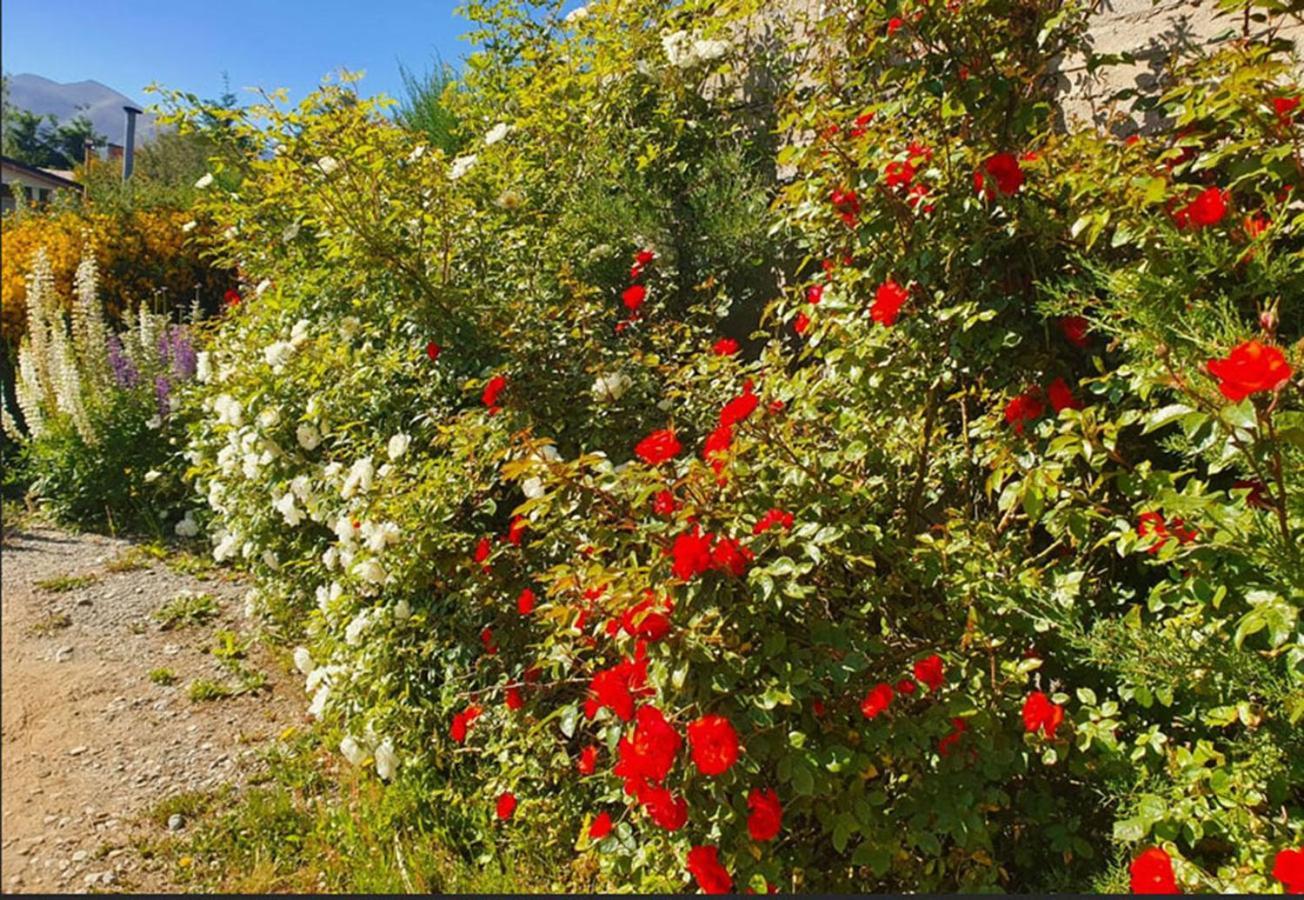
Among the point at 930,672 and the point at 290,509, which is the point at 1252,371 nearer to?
the point at 930,672

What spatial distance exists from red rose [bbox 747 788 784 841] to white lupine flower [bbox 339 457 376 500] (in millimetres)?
1349

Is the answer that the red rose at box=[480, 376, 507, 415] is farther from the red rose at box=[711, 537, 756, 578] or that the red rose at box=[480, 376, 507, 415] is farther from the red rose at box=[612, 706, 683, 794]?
the red rose at box=[612, 706, 683, 794]

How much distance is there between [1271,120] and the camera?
173 cm

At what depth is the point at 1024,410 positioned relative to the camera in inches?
77.2

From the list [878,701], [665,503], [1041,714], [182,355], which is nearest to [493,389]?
[665,503]

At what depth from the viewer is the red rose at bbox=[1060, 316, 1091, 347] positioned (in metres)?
1.95

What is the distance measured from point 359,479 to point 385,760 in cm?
71

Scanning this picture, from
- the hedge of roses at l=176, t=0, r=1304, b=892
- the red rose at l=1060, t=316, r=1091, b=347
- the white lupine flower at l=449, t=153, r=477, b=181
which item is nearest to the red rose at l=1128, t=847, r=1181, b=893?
the hedge of roses at l=176, t=0, r=1304, b=892

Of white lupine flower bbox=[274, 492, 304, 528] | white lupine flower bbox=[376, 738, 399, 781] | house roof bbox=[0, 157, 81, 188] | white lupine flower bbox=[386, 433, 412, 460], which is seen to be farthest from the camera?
white lupine flower bbox=[274, 492, 304, 528]

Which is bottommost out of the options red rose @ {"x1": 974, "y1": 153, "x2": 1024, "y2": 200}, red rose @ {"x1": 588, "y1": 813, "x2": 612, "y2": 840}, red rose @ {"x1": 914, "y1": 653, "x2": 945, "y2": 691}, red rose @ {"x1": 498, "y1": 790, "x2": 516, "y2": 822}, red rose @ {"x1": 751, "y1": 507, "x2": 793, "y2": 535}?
red rose @ {"x1": 498, "y1": 790, "x2": 516, "y2": 822}

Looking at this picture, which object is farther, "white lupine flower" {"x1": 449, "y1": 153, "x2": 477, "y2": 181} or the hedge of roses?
"white lupine flower" {"x1": 449, "y1": 153, "x2": 477, "y2": 181}

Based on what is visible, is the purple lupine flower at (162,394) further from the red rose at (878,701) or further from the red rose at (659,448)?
the red rose at (878,701)

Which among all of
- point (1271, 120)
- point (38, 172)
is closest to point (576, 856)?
point (38, 172)

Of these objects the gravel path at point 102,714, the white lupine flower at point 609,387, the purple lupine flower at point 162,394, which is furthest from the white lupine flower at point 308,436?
the purple lupine flower at point 162,394
